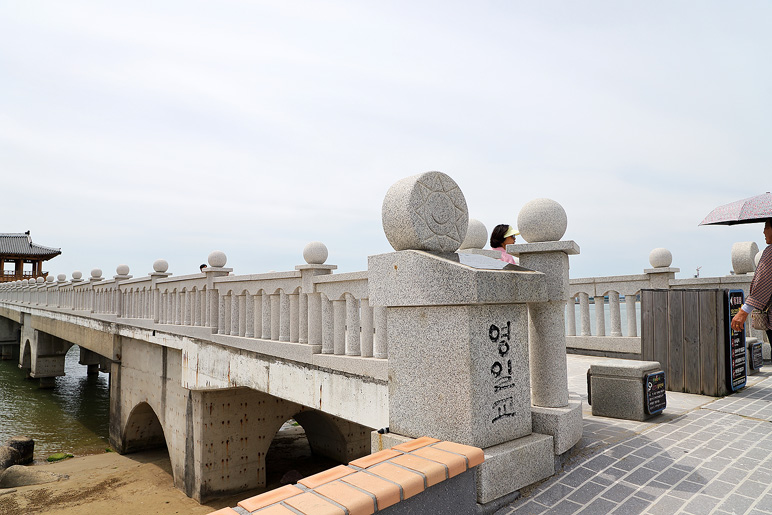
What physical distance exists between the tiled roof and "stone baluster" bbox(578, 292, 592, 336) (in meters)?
63.5

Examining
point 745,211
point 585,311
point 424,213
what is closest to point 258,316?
point 424,213

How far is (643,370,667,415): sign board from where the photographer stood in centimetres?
507

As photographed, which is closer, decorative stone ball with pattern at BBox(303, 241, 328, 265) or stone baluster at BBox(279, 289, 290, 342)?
decorative stone ball with pattern at BBox(303, 241, 328, 265)

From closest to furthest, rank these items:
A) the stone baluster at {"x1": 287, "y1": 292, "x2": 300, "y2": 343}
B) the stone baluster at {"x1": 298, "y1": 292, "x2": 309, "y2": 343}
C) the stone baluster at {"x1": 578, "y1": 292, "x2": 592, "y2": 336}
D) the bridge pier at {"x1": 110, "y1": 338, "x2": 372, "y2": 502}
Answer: the stone baluster at {"x1": 298, "y1": 292, "x2": 309, "y2": 343} → the stone baluster at {"x1": 287, "y1": 292, "x2": 300, "y2": 343} → the stone baluster at {"x1": 578, "y1": 292, "x2": 592, "y2": 336} → the bridge pier at {"x1": 110, "y1": 338, "x2": 372, "y2": 502}

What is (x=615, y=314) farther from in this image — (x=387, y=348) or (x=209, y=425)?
(x=209, y=425)

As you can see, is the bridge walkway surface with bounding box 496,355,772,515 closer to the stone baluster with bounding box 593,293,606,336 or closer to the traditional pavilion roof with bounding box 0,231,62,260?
the stone baluster with bounding box 593,293,606,336

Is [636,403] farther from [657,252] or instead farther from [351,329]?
[657,252]

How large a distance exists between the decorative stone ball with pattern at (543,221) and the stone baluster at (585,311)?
600cm

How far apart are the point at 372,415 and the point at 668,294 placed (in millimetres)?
4663

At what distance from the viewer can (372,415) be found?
521 centimetres

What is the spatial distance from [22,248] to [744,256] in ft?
221

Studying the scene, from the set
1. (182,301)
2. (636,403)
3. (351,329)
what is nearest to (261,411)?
(182,301)

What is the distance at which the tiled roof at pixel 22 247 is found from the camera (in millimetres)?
53938

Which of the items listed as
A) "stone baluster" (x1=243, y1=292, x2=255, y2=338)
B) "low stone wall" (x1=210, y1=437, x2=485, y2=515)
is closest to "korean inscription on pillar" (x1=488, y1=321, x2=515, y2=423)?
"low stone wall" (x1=210, y1=437, x2=485, y2=515)
